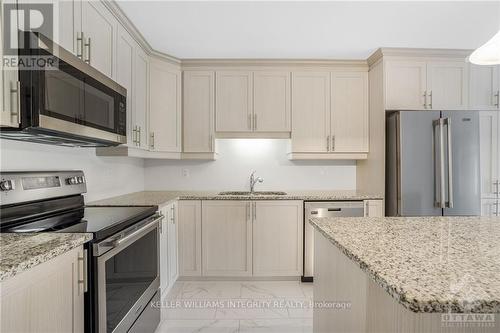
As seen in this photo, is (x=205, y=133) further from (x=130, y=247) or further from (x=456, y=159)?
(x=456, y=159)

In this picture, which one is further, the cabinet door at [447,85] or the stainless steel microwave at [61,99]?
the cabinet door at [447,85]

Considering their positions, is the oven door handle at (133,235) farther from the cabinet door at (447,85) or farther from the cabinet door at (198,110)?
the cabinet door at (447,85)

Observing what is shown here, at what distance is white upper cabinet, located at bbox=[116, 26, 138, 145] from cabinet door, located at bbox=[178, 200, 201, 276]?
862mm

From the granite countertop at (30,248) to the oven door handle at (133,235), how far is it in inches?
4.6

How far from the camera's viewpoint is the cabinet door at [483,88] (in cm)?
293

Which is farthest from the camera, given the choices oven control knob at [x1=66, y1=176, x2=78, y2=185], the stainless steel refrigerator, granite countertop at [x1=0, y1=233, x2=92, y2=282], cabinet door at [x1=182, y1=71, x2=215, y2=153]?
cabinet door at [x1=182, y1=71, x2=215, y2=153]

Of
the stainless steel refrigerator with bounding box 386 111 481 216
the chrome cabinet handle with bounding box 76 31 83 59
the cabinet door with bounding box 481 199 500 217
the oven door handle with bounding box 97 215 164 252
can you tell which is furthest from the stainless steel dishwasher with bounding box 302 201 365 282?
the chrome cabinet handle with bounding box 76 31 83 59

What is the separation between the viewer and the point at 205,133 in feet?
10.4

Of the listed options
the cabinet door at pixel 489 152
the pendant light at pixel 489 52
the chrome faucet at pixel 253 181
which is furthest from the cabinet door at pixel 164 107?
the cabinet door at pixel 489 152

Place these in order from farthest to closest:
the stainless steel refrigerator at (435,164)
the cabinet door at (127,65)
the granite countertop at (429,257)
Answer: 1. the stainless steel refrigerator at (435,164)
2. the cabinet door at (127,65)
3. the granite countertop at (429,257)

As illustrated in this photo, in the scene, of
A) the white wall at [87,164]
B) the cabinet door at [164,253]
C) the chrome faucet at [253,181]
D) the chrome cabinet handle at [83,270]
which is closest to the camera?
the chrome cabinet handle at [83,270]

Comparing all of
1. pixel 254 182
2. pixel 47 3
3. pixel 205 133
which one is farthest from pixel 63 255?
pixel 254 182

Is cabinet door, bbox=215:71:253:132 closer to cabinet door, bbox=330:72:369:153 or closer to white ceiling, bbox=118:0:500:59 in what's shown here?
white ceiling, bbox=118:0:500:59

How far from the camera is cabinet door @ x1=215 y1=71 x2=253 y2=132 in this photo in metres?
3.17
